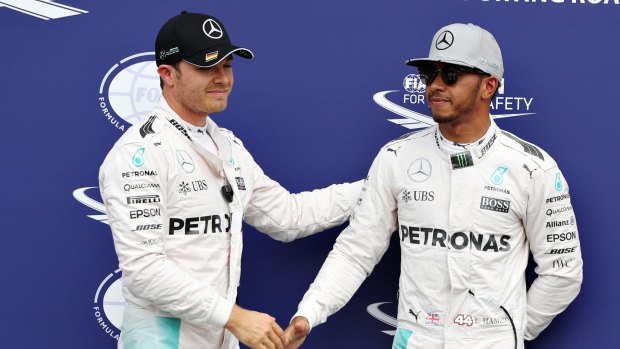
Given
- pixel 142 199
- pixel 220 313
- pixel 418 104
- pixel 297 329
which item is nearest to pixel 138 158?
pixel 142 199

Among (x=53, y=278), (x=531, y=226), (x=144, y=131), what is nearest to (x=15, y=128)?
(x=53, y=278)

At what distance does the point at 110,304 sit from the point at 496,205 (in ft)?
5.08

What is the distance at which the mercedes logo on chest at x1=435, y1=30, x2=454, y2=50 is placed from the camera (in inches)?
105

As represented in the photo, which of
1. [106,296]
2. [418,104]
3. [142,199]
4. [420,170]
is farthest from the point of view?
[106,296]

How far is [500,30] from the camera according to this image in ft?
10.1

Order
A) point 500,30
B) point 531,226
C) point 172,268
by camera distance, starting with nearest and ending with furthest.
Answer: point 172,268 → point 531,226 → point 500,30

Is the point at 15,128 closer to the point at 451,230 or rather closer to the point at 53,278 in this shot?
the point at 53,278

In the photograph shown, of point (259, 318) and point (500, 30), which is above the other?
point (500, 30)

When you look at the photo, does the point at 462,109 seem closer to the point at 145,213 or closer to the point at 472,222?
the point at 472,222

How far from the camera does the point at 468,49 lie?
2646mm

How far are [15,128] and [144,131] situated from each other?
837 millimetres

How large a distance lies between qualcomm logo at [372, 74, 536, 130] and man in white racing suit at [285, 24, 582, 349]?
0.31m

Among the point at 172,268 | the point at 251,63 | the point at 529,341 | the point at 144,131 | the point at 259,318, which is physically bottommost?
the point at 529,341

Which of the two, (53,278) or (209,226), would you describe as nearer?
(209,226)
